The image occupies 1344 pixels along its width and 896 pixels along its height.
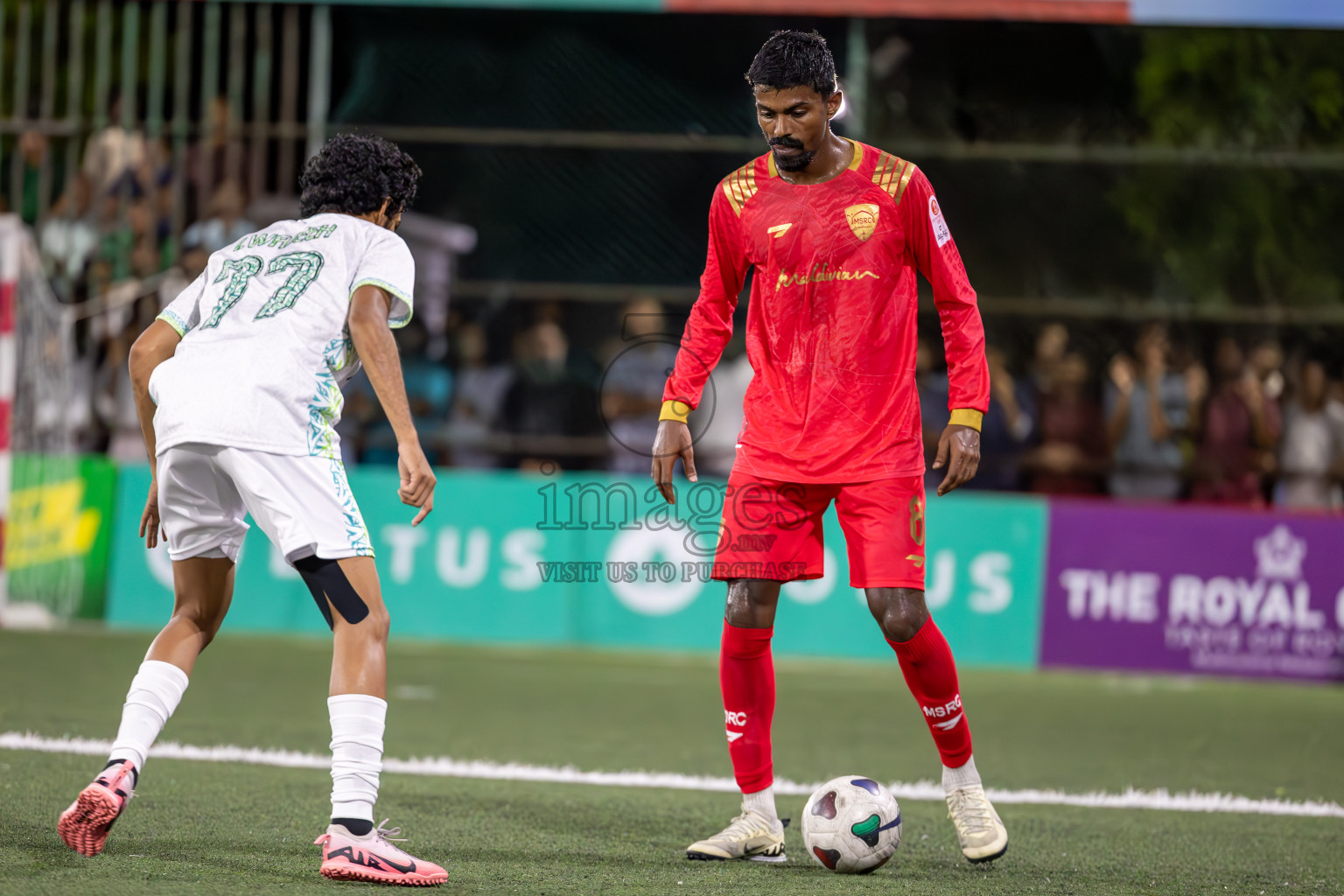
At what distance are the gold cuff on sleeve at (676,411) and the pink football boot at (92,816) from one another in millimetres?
1940

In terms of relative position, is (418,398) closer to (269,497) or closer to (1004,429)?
(1004,429)

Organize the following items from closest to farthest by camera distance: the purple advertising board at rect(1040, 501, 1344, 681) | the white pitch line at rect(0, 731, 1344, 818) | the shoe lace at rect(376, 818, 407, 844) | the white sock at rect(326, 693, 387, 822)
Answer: the white sock at rect(326, 693, 387, 822)
the shoe lace at rect(376, 818, 407, 844)
the white pitch line at rect(0, 731, 1344, 818)
the purple advertising board at rect(1040, 501, 1344, 681)

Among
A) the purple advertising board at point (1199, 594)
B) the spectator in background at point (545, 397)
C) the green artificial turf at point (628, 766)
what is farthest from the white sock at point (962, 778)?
the spectator in background at point (545, 397)

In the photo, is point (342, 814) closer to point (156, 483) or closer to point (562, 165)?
point (156, 483)

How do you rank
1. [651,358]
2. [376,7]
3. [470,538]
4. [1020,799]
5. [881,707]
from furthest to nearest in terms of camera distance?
[376,7], [651,358], [470,538], [881,707], [1020,799]

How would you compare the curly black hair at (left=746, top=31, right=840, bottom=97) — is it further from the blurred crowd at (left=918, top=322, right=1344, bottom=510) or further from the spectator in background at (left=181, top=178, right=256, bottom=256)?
the spectator in background at (left=181, top=178, right=256, bottom=256)

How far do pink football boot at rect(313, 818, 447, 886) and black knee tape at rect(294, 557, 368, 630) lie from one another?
55 cm

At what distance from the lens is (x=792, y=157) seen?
190 inches

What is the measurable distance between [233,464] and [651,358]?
770cm

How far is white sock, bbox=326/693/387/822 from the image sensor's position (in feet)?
13.4

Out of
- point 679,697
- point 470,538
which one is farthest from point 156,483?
point 470,538

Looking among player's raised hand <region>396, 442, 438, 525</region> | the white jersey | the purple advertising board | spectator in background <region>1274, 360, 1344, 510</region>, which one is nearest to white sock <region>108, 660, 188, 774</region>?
the white jersey

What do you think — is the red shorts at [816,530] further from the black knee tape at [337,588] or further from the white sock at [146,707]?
the white sock at [146,707]

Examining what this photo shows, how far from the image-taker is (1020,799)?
19.8ft
